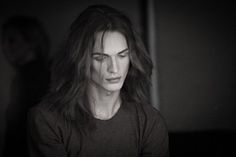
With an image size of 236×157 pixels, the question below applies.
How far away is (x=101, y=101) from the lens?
0.79 m

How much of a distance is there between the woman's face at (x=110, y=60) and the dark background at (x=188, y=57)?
0.15m

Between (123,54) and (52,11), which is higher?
(52,11)

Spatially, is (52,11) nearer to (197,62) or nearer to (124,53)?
(124,53)

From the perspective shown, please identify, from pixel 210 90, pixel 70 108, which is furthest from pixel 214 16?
pixel 70 108

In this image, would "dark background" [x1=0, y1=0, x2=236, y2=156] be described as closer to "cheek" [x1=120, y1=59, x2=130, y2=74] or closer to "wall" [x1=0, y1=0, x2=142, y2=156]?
"wall" [x1=0, y1=0, x2=142, y2=156]

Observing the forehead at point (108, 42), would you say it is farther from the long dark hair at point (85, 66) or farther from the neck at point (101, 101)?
the neck at point (101, 101)

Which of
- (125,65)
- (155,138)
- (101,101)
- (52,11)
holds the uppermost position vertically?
(52,11)

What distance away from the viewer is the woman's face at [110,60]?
2.28 ft

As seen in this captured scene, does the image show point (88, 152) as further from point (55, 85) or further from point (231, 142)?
point (231, 142)

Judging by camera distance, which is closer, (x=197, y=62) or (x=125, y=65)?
(x=125, y=65)

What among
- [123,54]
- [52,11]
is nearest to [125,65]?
[123,54]

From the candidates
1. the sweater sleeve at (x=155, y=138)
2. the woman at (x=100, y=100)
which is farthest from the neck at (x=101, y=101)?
the sweater sleeve at (x=155, y=138)

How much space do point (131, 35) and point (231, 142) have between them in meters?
0.43

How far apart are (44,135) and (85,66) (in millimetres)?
201
